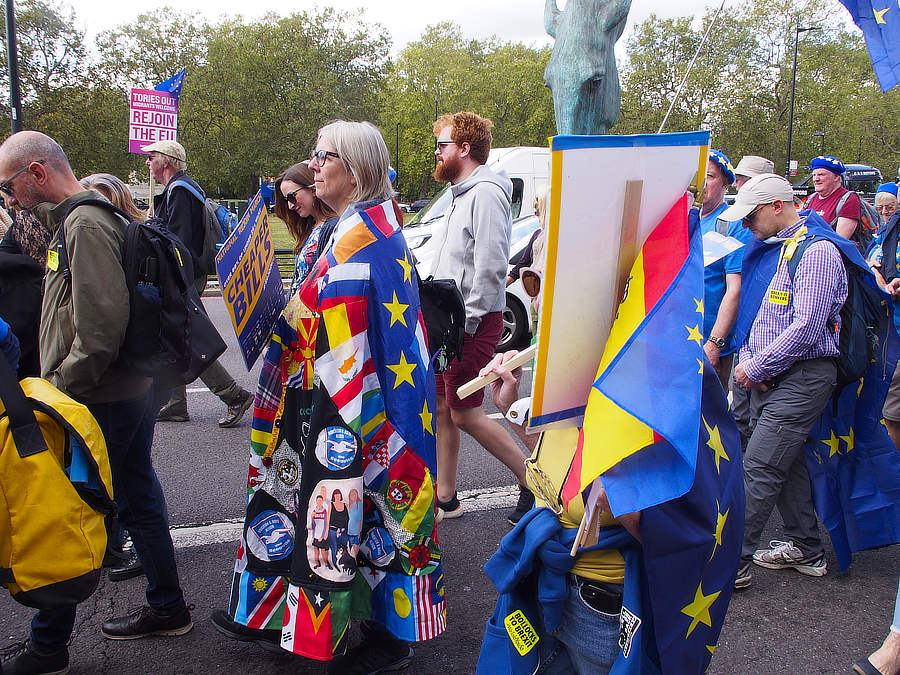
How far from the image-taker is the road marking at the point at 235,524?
3.50 metres

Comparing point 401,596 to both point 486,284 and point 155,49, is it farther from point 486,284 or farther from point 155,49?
point 155,49

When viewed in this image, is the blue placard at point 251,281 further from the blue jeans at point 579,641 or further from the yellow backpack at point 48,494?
the blue jeans at point 579,641

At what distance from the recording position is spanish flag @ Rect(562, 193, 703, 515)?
48.6 inches

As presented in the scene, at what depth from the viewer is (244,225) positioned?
100 inches

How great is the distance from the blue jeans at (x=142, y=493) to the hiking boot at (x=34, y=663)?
33 cm

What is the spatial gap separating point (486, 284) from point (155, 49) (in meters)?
49.4

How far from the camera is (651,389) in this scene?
4.11 ft

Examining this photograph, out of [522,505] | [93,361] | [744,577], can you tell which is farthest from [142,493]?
[744,577]

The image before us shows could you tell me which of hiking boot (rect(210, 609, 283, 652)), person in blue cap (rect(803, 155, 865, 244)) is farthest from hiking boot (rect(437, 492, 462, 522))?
person in blue cap (rect(803, 155, 865, 244))

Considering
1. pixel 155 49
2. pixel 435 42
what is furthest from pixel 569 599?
pixel 435 42

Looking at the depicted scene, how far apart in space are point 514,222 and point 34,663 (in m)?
7.28

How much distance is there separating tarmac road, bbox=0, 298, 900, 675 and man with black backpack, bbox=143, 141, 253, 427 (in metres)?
1.12

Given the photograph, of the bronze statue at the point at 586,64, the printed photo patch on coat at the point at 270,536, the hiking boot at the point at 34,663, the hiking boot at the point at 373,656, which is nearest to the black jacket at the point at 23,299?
the hiking boot at the point at 34,663

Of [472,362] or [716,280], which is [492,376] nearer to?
[472,362]
